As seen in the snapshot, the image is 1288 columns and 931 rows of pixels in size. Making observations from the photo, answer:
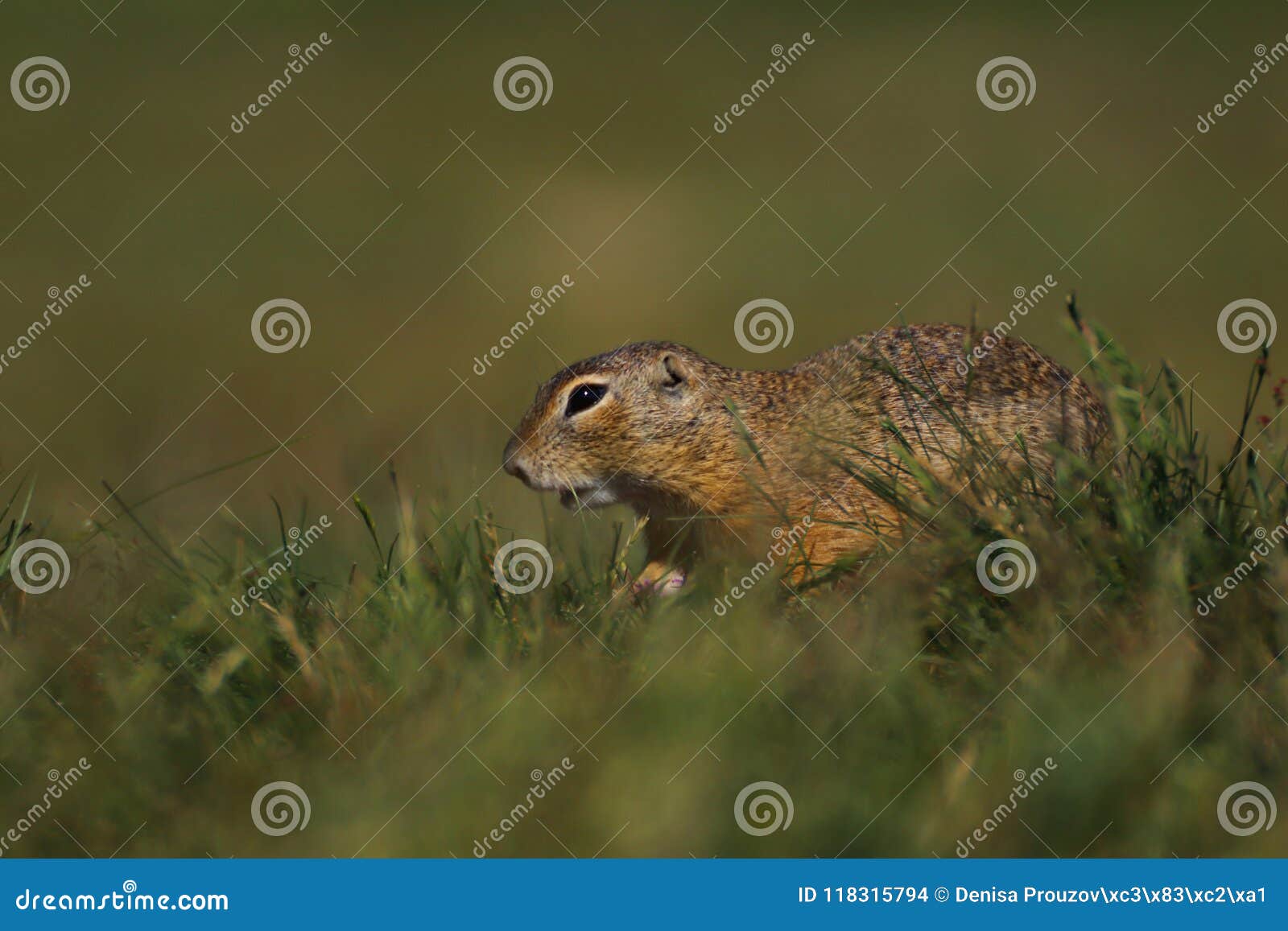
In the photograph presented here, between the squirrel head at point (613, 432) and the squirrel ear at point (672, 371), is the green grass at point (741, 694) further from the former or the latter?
the squirrel ear at point (672, 371)

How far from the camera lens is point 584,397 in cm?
607

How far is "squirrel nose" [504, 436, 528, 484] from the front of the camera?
5.95m

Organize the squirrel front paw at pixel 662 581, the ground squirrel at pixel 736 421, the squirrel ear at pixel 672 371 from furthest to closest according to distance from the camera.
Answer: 1. the squirrel ear at pixel 672 371
2. the ground squirrel at pixel 736 421
3. the squirrel front paw at pixel 662 581

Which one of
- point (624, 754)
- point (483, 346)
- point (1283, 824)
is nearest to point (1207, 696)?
point (1283, 824)

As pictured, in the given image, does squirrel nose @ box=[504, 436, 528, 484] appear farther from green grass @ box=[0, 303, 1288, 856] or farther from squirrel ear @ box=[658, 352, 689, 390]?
green grass @ box=[0, 303, 1288, 856]

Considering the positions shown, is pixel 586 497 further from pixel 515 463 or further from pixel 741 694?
pixel 741 694

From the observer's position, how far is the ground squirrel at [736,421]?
18.6ft

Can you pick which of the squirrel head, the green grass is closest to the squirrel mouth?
the squirrel head

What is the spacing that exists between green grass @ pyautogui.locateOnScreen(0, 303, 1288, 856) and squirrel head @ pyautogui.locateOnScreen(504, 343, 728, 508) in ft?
4.10

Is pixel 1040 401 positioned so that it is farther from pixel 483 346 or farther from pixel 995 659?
pixel 483 346

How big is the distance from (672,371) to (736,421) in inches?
15.6

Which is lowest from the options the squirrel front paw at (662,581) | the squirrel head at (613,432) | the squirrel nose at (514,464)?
the squirrel nose at (514,464)

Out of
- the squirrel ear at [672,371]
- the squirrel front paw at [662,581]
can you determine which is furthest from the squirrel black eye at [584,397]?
the squirrel front paw at [662,581]

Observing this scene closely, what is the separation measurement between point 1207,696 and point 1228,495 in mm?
856
